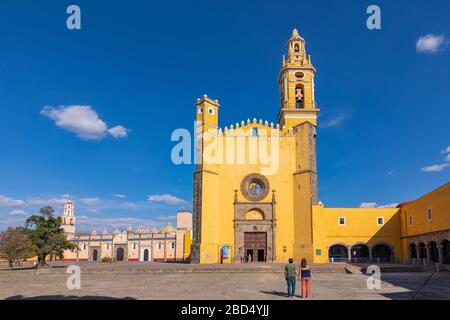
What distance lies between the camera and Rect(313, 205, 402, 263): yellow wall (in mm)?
34938

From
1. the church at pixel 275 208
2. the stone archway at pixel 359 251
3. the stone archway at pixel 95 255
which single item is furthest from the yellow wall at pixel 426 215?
the stone archway at pixel 95 255

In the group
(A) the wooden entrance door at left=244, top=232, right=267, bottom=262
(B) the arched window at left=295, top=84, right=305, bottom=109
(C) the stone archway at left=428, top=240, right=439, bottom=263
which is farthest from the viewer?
(B) the arched window at left=295, top=84, right=305, bottom=109

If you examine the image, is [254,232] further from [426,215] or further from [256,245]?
[426,215]

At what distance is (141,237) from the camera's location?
5850 centimetres

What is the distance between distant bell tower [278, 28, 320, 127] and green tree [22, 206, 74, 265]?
74.0 ft

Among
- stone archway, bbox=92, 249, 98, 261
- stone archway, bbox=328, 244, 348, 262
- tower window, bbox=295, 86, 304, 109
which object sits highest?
tower window, bbox=295, 86, 304, 109

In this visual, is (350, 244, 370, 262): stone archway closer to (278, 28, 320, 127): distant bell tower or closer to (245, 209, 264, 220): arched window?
(245, 209, 264, 220): arched window

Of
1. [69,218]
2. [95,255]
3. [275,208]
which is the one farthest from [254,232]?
[69,218]

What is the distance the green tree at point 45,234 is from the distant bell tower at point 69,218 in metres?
35.1

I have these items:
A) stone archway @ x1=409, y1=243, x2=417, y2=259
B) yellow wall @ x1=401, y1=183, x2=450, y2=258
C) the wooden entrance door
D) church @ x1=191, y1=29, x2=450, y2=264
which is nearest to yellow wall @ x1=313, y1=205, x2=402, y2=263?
church @ x1=191, y1=29, x2=450, y2=264

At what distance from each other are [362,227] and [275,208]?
881 centimetres

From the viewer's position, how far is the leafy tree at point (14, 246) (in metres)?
28.7

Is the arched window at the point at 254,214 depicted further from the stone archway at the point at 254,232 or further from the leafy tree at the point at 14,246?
the leafy tree at the point at 14,246

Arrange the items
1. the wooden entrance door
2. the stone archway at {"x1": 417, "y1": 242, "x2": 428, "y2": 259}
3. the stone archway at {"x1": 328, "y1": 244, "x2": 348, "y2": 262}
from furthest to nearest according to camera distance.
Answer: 1. the stone archway at {"x1": 328, "y1": 244, "x2": 348, "y2": 262}
2. the wooden entrance door
3. the stone archway at {"x1": 417, "y1": 242, "x2": 428, "y2": 259}
